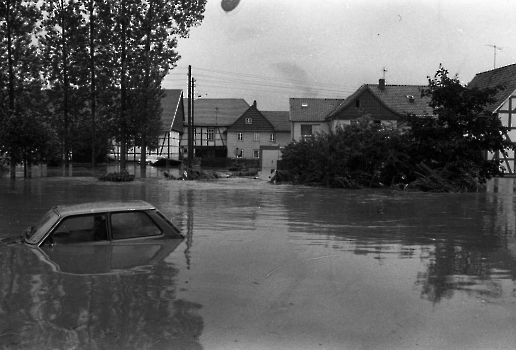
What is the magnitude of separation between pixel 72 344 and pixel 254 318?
1.89 m

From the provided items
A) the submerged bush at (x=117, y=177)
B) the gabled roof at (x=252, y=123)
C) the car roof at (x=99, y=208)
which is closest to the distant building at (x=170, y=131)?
the gabled roof at (x=252, y=123)

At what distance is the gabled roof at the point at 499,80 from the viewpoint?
4367cm

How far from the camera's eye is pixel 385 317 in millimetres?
5996

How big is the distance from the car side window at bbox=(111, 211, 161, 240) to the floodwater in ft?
1.92

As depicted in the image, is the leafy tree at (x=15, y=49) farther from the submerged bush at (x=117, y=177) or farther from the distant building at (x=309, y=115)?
the distant building at (x=309, y=115)

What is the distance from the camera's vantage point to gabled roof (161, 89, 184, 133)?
7006 cm

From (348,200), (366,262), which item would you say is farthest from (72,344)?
(348,200)

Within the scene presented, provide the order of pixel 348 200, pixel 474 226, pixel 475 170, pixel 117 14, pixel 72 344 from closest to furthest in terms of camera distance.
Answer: pixel 72 344 < pixel 474 226 < pixel 348 200 < pixel 475 170 < pixel 117 14

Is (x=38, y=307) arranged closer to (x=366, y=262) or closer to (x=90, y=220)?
(x=90, y=220)

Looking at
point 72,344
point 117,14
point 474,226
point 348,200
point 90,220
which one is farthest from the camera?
point 117,14

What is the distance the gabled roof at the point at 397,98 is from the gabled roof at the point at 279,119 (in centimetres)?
1629

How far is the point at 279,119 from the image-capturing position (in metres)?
79.1

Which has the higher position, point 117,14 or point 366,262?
point 117,14

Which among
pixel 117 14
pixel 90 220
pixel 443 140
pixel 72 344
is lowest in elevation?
pixel 72 344
